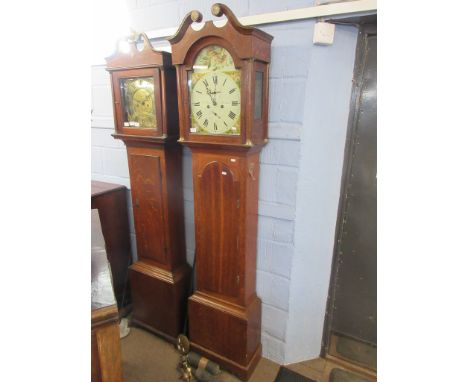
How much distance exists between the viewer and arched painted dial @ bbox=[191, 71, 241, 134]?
1289 mm

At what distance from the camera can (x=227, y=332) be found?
1623 mm

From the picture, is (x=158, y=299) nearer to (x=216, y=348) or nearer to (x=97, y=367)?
(x=216, y=348)

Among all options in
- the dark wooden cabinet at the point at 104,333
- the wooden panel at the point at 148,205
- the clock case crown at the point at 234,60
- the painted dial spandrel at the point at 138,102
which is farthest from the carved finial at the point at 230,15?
the dark wooden cabinet at the point at 104,333

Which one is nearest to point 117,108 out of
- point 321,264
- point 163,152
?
point 163,152

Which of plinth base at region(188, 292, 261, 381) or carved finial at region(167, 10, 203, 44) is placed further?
plinth base at region(188, 292, 261, 381)

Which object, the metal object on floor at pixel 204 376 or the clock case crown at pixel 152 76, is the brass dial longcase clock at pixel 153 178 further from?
the metal object on floor at pixel 204 376

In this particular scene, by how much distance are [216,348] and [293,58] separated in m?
1.62

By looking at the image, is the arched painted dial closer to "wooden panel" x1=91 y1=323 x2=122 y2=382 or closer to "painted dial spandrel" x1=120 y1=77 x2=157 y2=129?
"painted dial spandrel" x1=120 y1=77 x2=157 y2=129

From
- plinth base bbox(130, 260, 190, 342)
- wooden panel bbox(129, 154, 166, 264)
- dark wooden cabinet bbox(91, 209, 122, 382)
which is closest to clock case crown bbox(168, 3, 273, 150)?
wooden panel bbox(129, 154, 166, 264)

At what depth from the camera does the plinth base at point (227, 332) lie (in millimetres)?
1585

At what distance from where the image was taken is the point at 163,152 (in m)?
1.61

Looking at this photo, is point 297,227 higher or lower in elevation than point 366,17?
lower

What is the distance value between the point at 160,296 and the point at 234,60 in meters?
1.43
